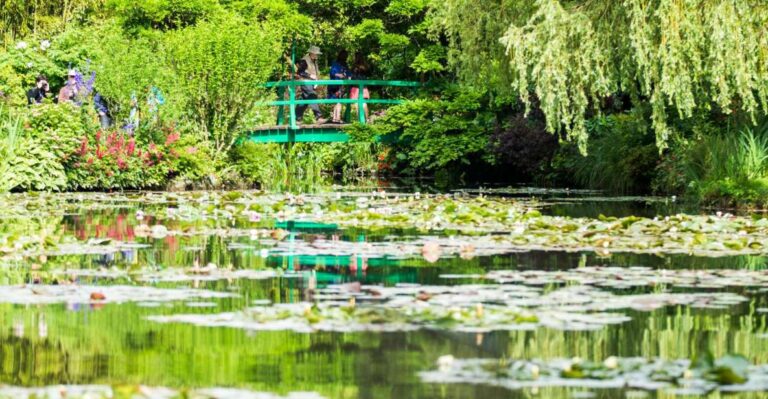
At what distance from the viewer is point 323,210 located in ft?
55.3

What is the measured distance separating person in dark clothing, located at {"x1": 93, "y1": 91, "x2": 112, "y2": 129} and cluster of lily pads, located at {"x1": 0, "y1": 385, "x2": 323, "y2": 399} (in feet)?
66.8

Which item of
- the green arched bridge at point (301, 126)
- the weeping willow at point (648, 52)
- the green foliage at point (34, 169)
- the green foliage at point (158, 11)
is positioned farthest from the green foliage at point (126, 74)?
the green foliage at point (158, 11)

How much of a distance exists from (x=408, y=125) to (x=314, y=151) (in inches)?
225

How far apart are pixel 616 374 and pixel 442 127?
1111 inches

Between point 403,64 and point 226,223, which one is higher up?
point 403,64

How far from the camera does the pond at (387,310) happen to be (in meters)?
5.64

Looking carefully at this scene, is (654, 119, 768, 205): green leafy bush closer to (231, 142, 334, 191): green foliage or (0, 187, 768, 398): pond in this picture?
(0, 187, 768, 398): pond

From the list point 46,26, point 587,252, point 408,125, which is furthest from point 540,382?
point 46,26

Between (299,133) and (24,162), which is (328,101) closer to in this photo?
(299,133)

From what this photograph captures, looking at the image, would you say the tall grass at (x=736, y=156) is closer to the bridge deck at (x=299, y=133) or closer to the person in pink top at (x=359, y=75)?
the bridge deck at (x=299, y=133)

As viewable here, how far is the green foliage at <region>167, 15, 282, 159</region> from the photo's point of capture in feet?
81.8

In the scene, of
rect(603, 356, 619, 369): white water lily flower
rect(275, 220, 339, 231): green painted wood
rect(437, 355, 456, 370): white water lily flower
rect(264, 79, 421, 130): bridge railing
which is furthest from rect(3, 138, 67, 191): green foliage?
rect(603, 356, 619, 369): white water lily flower

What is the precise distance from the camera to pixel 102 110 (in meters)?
25.8

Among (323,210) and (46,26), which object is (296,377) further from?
(46,26)
